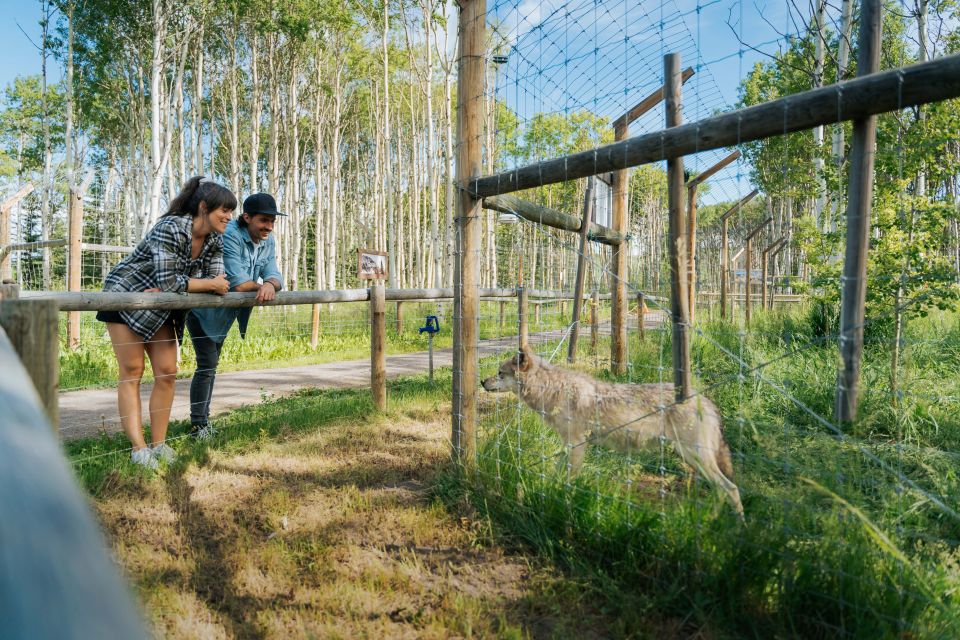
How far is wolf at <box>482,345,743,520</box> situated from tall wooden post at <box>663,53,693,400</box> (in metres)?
0.16

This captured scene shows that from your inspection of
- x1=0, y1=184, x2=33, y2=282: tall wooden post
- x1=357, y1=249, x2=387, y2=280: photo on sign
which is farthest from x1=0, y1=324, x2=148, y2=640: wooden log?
x1=0, y1=184, x2=33, y2=282: tall wooden post

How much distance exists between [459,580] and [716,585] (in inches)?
46.6

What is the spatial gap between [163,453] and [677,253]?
3992 mm

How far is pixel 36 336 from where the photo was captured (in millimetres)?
1484

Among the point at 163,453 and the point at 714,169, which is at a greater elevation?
the point at 714,169

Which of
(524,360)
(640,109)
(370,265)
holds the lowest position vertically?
(524,360)

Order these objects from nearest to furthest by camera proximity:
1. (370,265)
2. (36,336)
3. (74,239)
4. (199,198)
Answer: (36,336), (199,198), (74,239), (370,265)

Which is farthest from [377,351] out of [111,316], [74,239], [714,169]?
[74,239]

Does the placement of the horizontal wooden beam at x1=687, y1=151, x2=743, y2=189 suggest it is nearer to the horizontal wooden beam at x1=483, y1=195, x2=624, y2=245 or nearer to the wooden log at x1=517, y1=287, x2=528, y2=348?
the horizontal wooden beam at x1=483, y1=195, x2=624, y2=245

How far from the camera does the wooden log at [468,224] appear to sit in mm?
3516

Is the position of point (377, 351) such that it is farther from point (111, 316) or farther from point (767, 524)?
point (767, 524)

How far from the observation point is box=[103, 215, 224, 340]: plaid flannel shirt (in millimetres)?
3834

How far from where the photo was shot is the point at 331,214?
68.5ft

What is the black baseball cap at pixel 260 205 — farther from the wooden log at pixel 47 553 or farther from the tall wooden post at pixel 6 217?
the tall wooden post at pixel 6 217
